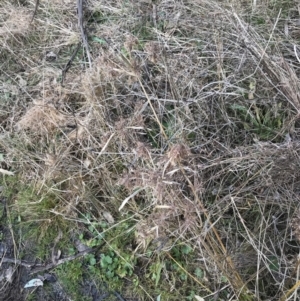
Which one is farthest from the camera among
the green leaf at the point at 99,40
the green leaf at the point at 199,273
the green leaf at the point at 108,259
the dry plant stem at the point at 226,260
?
the green leaf at the point at 99,40

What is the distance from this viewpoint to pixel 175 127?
7.04 ft

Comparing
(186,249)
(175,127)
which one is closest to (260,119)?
(175,127)

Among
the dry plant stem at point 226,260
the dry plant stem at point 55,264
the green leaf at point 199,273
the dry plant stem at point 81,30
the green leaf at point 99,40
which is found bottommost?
the dry plant stem at point 55,264

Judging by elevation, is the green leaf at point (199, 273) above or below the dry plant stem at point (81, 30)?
below

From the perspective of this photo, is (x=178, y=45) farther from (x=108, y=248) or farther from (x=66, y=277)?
(x=66, y=277)

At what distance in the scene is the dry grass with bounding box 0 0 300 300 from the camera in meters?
1.85

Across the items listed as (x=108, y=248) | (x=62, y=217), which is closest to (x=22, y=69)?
(x=62, y=217)

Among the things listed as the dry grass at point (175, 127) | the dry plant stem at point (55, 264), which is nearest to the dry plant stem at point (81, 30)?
the dry grass at point (175, 127)

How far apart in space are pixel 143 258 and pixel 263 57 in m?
0.98

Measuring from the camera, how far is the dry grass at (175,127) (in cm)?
185

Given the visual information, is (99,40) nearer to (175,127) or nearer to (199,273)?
(175,127)

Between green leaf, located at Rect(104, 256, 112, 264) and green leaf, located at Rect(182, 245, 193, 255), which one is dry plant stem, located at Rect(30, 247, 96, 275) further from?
green leaf, located at Rect(182, 245, 193, 255)

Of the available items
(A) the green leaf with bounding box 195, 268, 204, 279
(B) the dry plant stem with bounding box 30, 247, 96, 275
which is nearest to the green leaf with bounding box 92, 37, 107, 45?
(B) the dry plant stem with bounding box 30, 247, 96, 275

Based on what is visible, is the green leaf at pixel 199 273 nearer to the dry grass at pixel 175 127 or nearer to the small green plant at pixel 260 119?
the dry grass at pixel 175 127
